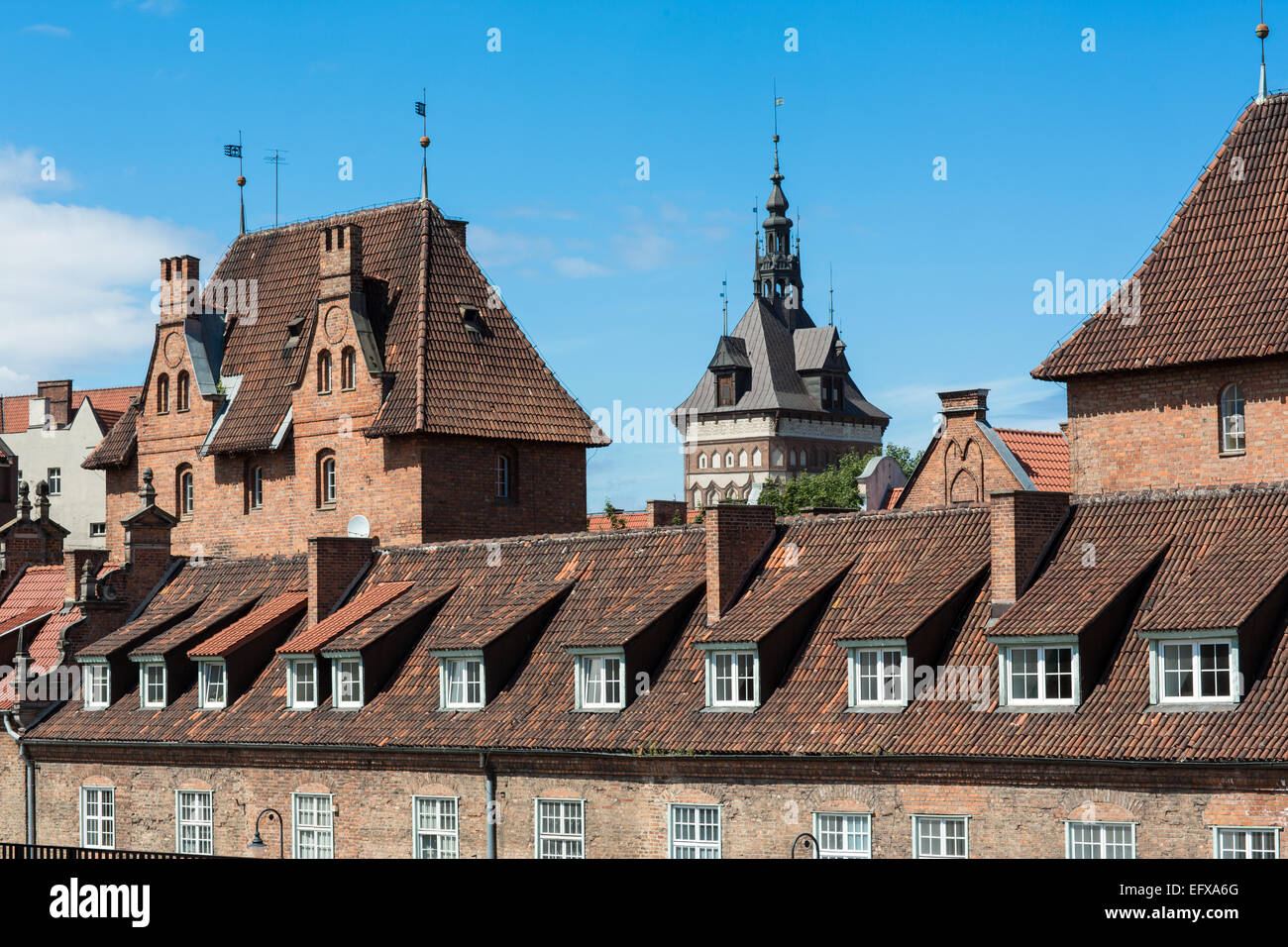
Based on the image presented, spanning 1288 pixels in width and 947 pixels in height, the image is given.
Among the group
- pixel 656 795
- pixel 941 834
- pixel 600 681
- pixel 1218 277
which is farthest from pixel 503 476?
pixel 941 834

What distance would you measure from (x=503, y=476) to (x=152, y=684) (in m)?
17.1

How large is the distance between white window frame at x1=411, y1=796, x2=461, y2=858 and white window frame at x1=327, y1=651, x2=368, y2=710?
124 inches

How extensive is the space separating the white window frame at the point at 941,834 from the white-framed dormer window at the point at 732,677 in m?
4.17

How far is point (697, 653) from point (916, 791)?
6.05 meters

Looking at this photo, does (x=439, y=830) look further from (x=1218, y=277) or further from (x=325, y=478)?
(x=325, y=478)

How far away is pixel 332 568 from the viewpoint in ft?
141

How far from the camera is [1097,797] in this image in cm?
2750

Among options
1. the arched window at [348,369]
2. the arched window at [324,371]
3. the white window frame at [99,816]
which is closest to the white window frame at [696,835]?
the white window frame at [99,816]

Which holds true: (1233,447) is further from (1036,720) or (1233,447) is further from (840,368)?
(840,368)

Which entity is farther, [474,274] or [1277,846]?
[474,274]

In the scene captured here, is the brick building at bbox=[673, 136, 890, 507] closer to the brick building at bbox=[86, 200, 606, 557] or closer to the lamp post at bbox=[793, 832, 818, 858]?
the brick building at bbox=[86, 200, 606, 557]

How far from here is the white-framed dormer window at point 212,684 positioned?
135 feet

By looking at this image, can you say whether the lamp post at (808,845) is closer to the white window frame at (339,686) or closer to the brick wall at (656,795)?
the brick wall at (656,795)
